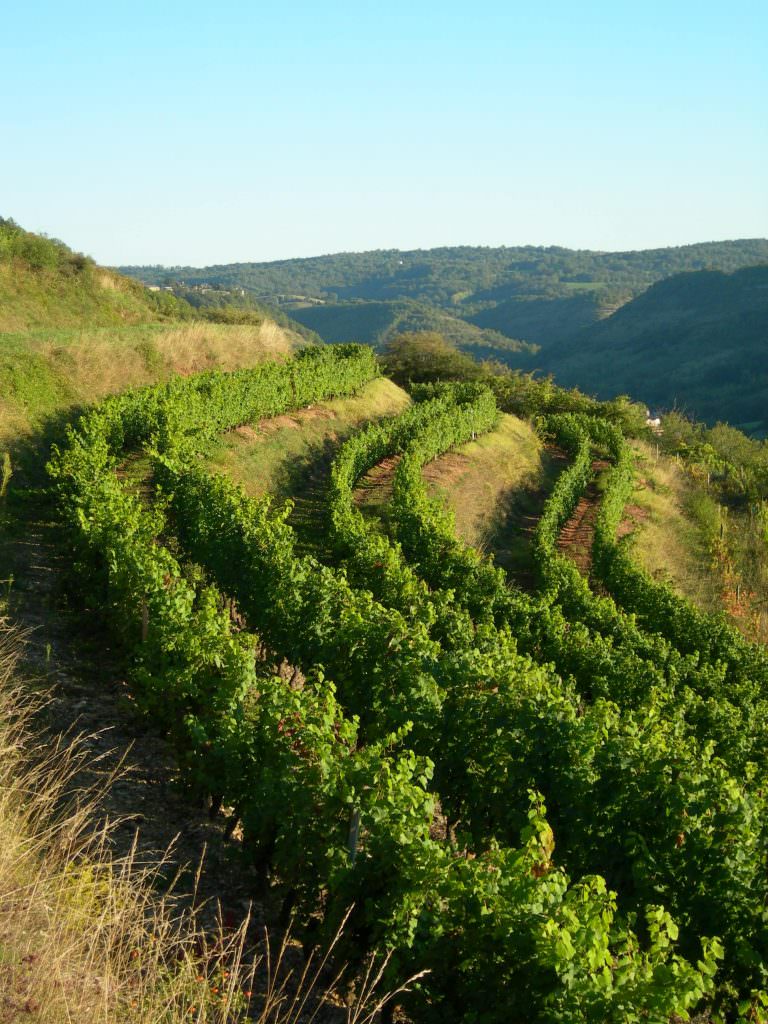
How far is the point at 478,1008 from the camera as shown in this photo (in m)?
5.56

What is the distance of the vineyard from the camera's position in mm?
5562

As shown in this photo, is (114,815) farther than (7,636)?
No

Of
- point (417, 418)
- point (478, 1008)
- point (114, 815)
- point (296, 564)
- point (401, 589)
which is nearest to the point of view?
point (478, 1008)

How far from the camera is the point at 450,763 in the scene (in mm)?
8969

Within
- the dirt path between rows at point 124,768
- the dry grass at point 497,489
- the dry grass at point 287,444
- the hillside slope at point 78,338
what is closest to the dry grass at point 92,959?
the dirt path between rows at point 124,768

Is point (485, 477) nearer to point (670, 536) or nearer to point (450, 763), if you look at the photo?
point (670, 536)

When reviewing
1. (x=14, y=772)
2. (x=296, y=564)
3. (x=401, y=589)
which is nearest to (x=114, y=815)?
(x=14, y=772)

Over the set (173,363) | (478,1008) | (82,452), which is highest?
(173,363)

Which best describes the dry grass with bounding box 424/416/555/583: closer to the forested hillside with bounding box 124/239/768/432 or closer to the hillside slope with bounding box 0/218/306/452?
the hillside slope with bounding box 0/218/306/452

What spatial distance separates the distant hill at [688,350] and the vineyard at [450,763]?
323 ft

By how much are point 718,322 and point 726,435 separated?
296 feet

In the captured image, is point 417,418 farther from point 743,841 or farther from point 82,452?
point 743,841

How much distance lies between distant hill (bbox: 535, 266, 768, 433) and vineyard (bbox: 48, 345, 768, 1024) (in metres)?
98.3

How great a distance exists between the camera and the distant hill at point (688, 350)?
118m
